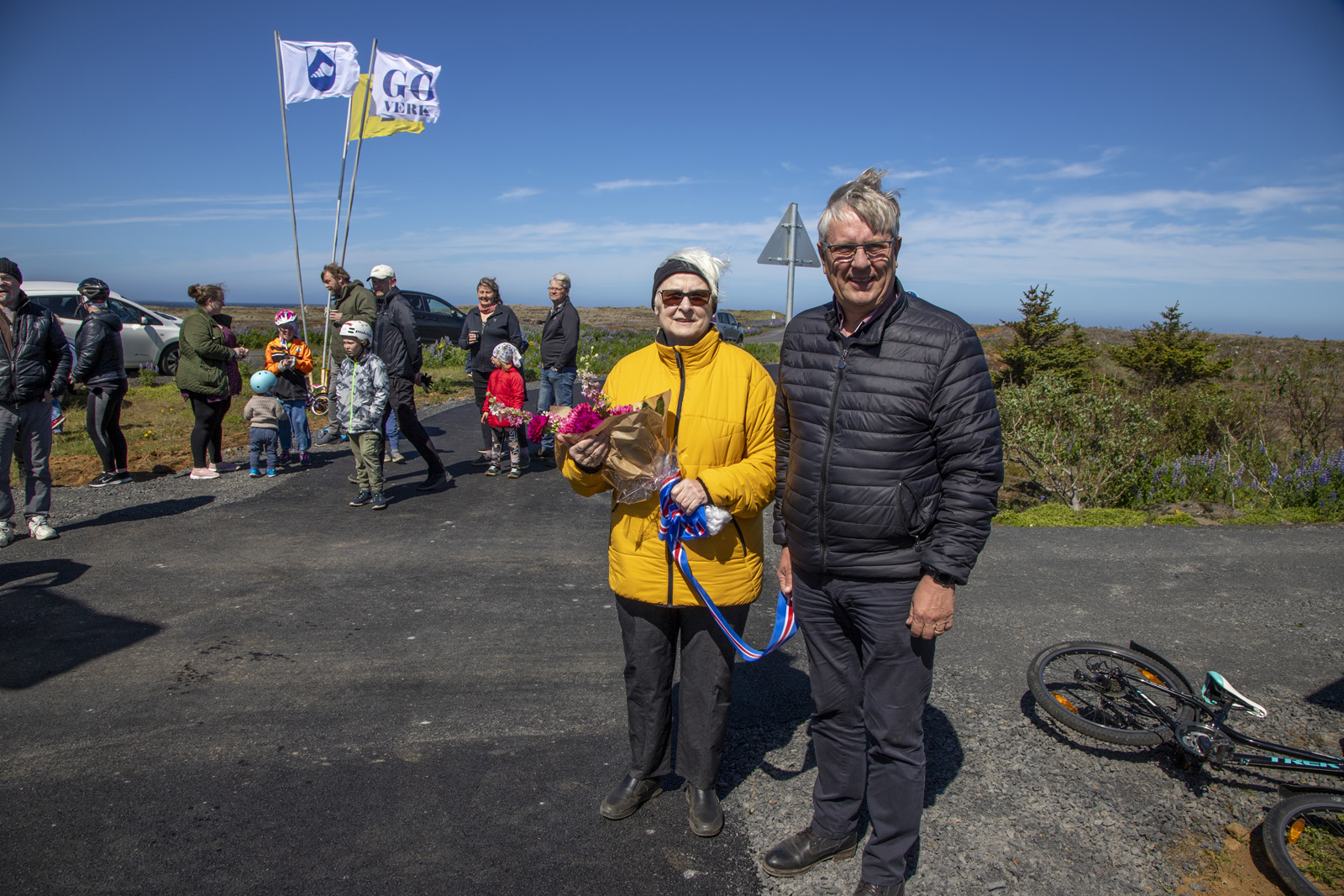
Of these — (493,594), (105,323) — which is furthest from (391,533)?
(105,323)

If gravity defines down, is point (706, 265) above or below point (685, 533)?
above

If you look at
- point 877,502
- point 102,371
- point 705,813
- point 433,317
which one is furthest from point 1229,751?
point 433,317

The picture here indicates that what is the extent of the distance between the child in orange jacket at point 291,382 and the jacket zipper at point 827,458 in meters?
7.71

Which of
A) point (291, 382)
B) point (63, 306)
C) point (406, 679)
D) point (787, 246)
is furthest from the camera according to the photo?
point (63, 306)

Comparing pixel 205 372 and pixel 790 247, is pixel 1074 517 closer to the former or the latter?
pixel 790 247

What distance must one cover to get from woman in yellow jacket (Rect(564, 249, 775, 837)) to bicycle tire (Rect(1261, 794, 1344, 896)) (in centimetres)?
183

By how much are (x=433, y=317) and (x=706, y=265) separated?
79.2 ft

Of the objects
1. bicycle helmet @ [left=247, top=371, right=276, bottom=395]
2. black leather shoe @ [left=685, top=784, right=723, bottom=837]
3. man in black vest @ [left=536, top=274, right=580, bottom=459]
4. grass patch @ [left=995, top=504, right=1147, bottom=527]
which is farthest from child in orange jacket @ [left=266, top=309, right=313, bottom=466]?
grass patch @ [left=995, top=504, right=1147, bottom=527]

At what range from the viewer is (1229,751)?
2957mm

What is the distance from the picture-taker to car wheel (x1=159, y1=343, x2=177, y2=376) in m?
15.9

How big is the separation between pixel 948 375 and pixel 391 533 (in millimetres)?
5490

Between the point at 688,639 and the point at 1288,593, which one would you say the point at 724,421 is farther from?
the point at 1288,593

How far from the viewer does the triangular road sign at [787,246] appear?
30.9ft

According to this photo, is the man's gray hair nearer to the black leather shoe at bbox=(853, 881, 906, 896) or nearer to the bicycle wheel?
the black leather shoe at bbox=(853, 881, 906, 896)
